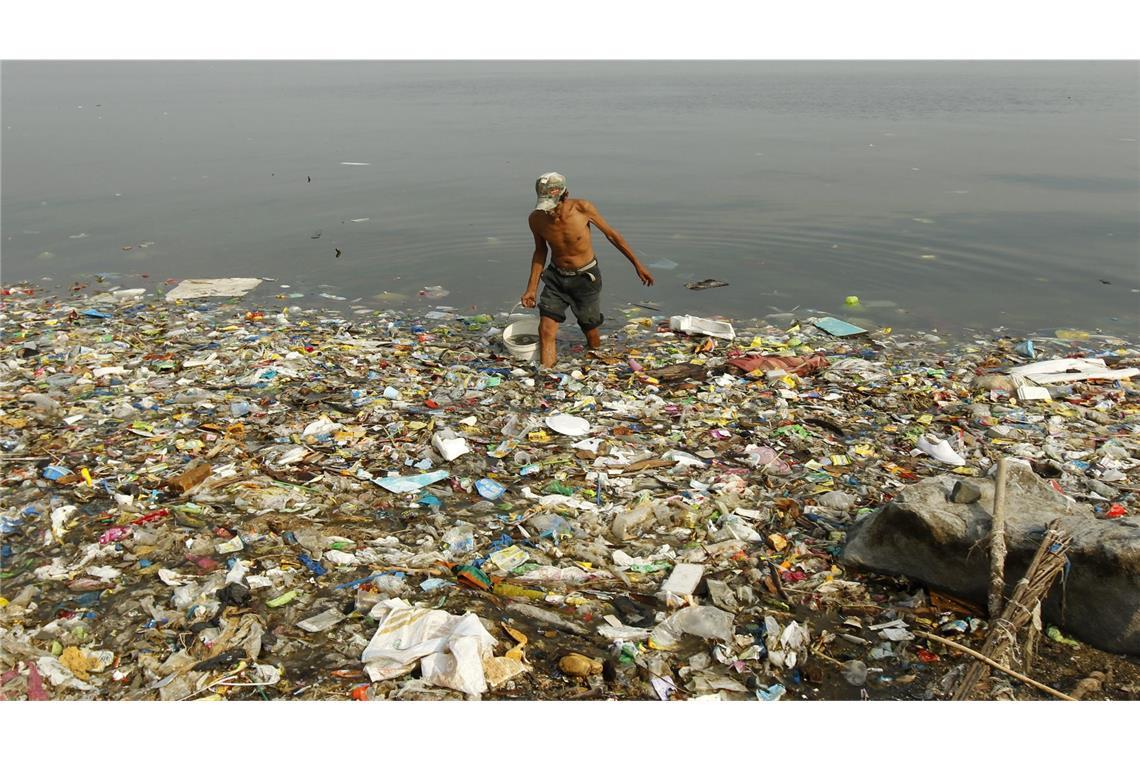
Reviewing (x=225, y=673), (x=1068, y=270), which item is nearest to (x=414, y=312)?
(x=225, y=673)

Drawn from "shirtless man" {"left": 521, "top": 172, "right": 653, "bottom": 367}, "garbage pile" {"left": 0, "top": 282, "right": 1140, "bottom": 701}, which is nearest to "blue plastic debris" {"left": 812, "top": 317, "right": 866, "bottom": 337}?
"garbage pile" {"left": 0, "top": 282, "right": 1140, "bottom": 701}

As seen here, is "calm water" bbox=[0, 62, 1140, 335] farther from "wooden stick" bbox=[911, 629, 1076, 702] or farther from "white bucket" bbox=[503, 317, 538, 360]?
"wooden stick" bbox=[911, 629, 1076, 702]

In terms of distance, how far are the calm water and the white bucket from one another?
50.9 inches

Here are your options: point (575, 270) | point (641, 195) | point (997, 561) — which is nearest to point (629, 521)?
point (997, 561)

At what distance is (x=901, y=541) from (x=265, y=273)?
7890 millimetres

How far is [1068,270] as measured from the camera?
948 cm

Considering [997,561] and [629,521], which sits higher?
[997,561]

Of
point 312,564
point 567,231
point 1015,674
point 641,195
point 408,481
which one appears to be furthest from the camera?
point 641,195

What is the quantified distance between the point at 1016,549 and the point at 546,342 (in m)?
3.91

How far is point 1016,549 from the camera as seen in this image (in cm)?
364

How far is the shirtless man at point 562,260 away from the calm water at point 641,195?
1.79 metres

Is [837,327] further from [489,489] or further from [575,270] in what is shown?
[489,489]

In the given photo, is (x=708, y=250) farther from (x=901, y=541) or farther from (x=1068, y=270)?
(x=901, y=541)

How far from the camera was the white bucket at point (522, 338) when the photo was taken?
272 inches
